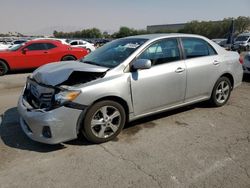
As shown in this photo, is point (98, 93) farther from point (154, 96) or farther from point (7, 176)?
point (7, 176)

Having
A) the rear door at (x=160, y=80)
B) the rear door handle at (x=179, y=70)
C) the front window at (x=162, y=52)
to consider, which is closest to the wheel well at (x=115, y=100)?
the rear door at (x=160, y=80)

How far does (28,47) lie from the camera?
11.3 meters

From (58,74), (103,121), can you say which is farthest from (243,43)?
(58,74)

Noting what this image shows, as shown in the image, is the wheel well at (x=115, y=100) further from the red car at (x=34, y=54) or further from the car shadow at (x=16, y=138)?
the red car at (x=34, y=54)

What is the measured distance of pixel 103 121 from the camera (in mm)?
3812

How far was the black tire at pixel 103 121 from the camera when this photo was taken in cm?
368

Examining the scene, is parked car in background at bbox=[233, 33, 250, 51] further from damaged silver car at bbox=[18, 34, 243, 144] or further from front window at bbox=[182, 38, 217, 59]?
damaged silver car at bbox=[18, 34, 243, 144]

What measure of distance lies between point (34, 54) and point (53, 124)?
28.3 ft

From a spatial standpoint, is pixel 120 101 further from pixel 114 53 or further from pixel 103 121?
pixel 114 53

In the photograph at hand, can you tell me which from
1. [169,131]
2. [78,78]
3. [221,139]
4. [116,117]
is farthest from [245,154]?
[78,78]

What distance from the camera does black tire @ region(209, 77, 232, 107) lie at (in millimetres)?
5316

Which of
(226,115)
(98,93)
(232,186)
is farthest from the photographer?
(226,115)

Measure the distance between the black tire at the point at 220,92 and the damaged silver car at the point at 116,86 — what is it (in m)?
0.08

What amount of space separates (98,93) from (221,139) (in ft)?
6.49
